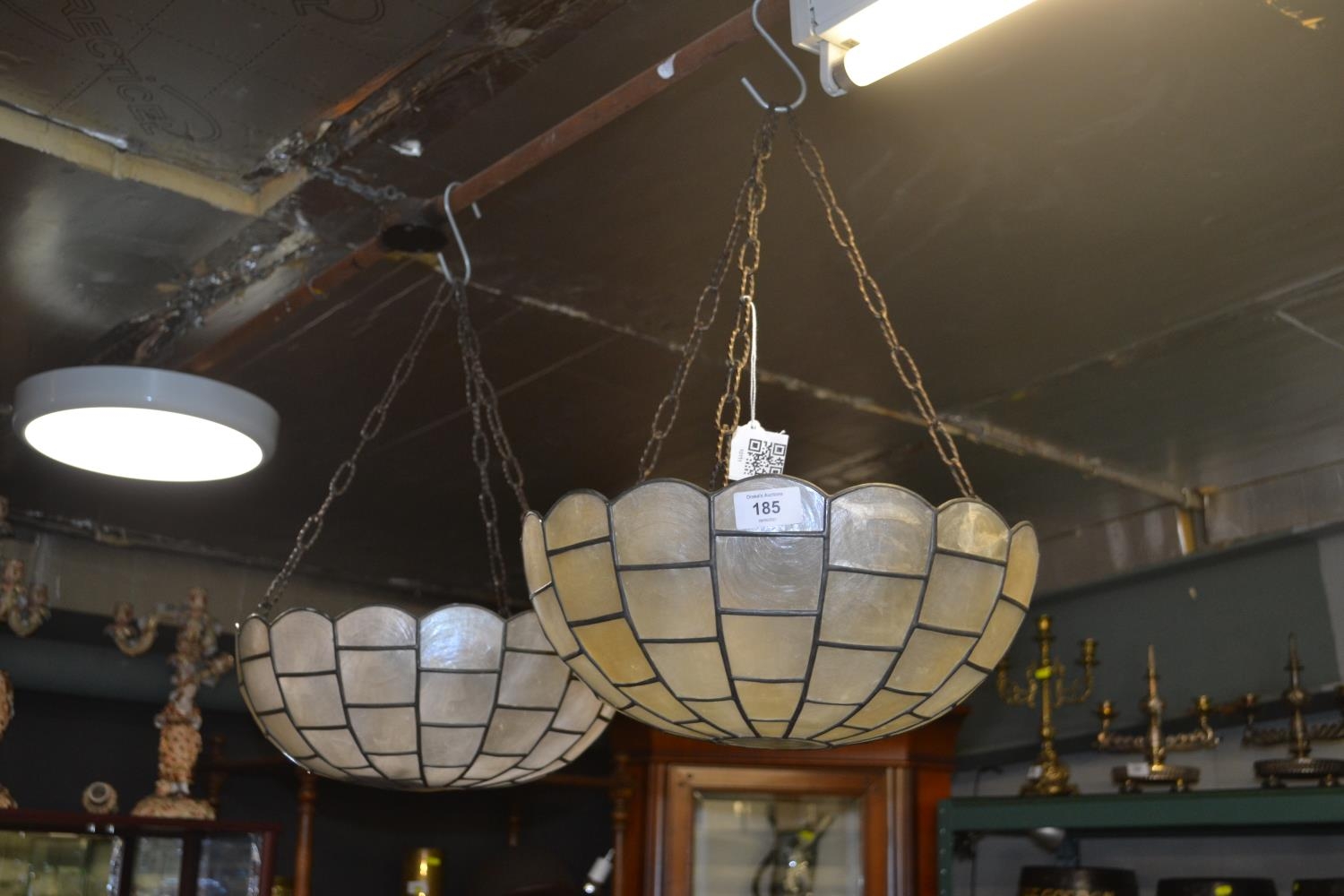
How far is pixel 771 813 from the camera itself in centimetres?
342

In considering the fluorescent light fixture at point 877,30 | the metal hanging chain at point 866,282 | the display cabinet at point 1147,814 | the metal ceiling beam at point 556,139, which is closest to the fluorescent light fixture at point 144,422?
the metal ceiling beam at point 556,139

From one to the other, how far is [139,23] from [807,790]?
249 cm

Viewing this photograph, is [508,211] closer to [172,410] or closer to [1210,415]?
[172,410]

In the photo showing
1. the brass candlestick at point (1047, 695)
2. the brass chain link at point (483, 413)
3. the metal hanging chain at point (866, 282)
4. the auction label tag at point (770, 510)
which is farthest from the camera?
the brass candlestick at point (1047, 695)

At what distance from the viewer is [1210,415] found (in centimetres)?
273

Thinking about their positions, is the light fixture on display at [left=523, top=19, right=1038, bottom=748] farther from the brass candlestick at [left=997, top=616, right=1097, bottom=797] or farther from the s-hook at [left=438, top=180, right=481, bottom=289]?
the brass candlestick at [left=997, top=616, right=1097, bottom=797]

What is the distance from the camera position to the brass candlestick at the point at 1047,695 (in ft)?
10.3

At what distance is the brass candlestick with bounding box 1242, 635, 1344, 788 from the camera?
8.73 feet

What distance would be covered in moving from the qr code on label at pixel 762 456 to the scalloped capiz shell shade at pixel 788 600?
0.64ft

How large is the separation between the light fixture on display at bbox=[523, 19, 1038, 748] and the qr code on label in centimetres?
15

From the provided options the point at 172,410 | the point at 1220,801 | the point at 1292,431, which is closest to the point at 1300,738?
the point at 1220,801

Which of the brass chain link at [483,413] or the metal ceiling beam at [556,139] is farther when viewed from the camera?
the brass chain link at [483,413]

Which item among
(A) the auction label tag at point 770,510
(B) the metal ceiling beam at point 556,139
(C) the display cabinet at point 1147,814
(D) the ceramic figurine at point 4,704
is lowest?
(C) the display cabinet at point 1147,814

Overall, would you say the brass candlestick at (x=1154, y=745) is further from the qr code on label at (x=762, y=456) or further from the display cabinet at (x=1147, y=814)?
the qr code on label at (x=762, y=456)
